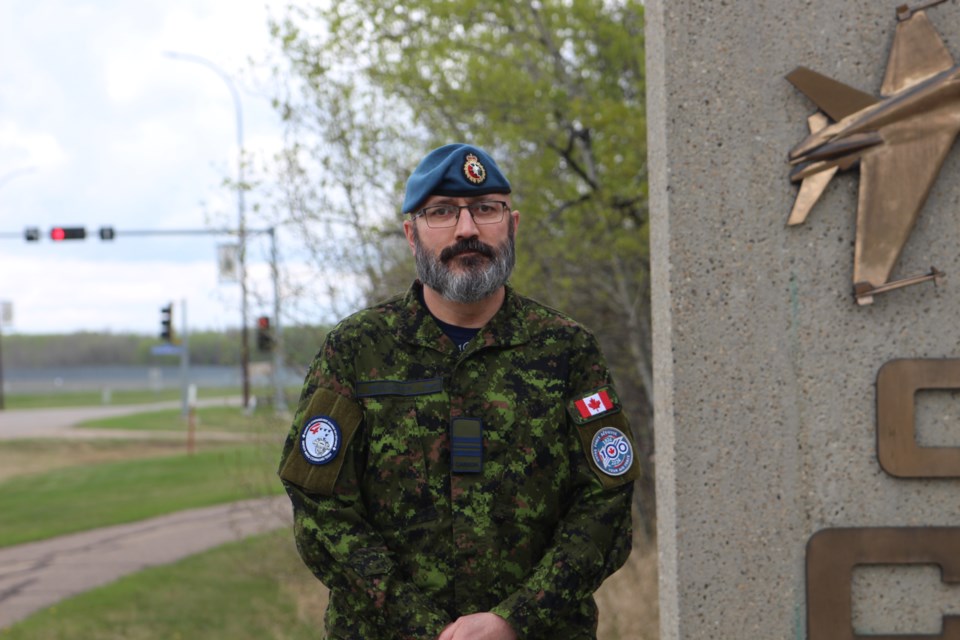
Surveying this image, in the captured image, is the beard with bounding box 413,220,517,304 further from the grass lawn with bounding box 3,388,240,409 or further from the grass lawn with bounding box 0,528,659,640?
the grass lawn with bounding box 3,388,240,409

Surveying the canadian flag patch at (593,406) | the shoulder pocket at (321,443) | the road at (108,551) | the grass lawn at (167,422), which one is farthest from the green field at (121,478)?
the canadian flag patch at (593,406)

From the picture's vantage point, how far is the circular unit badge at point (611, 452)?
2189mm

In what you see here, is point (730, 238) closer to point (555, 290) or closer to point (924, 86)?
point (924, 86)

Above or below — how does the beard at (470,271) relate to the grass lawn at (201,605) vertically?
above

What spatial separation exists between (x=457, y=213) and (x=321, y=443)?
0.56m

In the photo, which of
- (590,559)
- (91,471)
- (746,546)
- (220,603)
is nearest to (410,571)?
(590,559)

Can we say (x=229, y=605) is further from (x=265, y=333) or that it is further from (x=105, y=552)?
(x=105, y=552)

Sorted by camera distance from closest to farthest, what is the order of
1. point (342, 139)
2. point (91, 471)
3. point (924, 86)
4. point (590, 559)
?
point (590, 559) < point (924, 86) < point (342, 139) < point (91, 471)

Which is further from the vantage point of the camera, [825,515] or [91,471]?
[91,471]

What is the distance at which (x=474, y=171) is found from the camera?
2215mm

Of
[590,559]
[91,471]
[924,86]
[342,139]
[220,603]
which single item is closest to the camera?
[590,559]

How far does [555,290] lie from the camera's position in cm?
723

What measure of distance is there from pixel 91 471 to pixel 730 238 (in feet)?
50.9

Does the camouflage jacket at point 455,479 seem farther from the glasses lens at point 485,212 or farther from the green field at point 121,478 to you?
the green field at point 121,478
